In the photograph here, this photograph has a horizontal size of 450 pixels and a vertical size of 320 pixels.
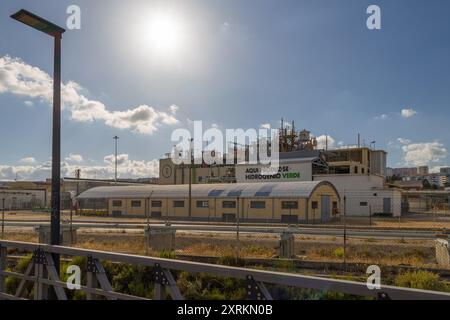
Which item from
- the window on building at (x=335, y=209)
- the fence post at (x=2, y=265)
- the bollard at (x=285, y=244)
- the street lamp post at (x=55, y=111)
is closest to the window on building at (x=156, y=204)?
the window on building at (x=335, y=209)

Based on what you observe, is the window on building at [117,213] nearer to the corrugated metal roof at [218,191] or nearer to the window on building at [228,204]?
the corrugated metal roof at [218,191]

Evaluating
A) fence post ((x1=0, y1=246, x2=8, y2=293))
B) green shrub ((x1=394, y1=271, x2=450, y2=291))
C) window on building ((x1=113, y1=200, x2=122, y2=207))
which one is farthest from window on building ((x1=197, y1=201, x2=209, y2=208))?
fence post ((x1=0, y1=246, x2=8, y2=293))

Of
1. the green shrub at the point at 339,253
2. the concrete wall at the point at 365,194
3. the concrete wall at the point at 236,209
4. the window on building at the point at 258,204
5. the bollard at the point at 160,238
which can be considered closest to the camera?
the green shrub at the point at 339,253

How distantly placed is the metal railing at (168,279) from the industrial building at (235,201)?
29.8 m

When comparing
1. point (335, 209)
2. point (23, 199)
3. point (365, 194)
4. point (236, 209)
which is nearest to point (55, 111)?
point (236, 209)

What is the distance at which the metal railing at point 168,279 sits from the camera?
11.0 ft

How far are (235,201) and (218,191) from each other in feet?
9.21

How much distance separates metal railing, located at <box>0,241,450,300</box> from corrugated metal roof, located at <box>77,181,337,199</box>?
1431 inches

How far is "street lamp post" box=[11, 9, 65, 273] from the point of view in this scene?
300 inches

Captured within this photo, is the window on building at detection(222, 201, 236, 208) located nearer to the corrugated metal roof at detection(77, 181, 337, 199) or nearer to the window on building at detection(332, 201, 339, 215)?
the corrugated metal roof at detection(77, 181, 337, 199)

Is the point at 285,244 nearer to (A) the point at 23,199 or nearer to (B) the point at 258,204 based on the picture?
(B) the point at 258,204
